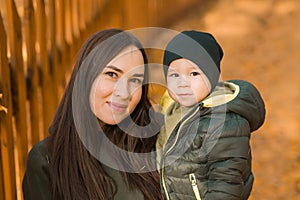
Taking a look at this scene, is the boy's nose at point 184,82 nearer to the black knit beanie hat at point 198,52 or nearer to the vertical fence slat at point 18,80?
the black knit beanie hat at point 198,52

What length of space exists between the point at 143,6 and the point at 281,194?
9.79 feet

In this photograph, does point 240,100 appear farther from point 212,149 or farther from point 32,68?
point 32,68

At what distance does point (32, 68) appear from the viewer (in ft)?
11.2

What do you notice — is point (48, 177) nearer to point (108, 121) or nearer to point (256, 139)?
point (108, 121)

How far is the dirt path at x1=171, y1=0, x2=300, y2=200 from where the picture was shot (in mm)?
5379

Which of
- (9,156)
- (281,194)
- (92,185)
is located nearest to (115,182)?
(92,185)

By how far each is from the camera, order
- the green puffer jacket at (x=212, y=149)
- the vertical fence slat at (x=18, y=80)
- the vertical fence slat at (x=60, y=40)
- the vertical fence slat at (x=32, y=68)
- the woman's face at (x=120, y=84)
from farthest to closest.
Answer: the vertical fence slat at (x=60, y=40) < the vertical fence slat at (x=32, y=68) < the vertical fence slat at (x=18, y=80) < the woman's face at (x=120, y=84) < the green puffer jacket at (x=212, y=149)

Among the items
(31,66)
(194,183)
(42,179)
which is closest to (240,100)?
(194,183)

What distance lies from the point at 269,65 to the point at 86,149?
554 centimetres

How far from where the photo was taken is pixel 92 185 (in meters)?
2.61

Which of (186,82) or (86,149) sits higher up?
(186,82)

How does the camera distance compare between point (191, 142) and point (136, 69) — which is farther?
point (136, 69)

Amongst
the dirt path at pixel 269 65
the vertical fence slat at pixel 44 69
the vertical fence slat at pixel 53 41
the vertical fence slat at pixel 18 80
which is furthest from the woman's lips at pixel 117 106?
the dirt path at pixel 269 65

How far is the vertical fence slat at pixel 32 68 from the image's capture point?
335 centimetres
